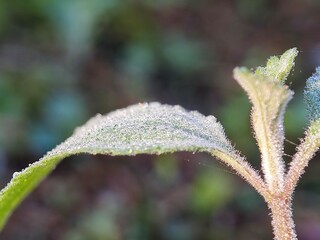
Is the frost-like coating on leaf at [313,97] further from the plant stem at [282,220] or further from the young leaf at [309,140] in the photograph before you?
the plant stem at [282,220]

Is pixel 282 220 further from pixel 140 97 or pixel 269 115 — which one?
pixel 140 97

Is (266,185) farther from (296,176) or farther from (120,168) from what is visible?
(120,168)

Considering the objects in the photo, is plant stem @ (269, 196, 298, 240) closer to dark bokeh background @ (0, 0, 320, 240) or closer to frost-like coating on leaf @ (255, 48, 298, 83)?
frost-like coating on leaf @ (255, 48, 298, 83)

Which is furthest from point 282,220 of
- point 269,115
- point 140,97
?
point 140,97

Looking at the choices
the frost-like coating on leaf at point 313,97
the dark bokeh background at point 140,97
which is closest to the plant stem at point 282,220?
the frost-like coating on leaf at point 313,97

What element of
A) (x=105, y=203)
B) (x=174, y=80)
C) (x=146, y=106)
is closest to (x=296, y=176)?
(x=146, y=106)

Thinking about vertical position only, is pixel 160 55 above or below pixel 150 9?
below

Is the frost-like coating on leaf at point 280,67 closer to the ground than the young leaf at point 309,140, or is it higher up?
higher up
